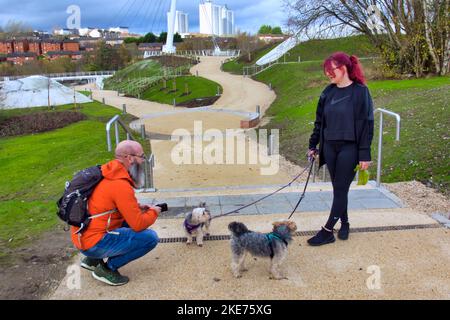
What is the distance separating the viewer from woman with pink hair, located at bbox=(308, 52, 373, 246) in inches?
158

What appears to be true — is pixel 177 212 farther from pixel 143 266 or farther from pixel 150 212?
pixel 150 212

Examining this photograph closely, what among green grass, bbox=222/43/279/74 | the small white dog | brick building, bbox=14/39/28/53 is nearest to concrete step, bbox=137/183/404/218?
the small white dog

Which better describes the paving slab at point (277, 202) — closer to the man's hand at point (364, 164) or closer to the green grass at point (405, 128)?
the green grass at point (405, 128)

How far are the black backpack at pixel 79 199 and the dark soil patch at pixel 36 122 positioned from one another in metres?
19.7

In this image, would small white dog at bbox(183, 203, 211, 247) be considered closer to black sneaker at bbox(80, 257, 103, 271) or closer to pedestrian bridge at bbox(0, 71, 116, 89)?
black sneaker at bbox(80, 257, 103, 271)

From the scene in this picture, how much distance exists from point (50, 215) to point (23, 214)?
65cm

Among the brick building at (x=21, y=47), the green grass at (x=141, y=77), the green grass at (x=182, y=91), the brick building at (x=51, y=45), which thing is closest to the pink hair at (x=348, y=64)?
the green grass at (x=182, y=91)

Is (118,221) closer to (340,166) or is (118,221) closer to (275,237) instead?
(275,237)

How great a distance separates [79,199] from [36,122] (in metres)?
21.9

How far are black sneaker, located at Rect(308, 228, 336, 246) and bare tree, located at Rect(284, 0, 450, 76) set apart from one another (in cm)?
1897

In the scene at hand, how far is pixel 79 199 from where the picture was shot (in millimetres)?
3342

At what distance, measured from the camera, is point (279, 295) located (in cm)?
354

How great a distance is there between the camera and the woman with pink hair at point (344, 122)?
4.02 m

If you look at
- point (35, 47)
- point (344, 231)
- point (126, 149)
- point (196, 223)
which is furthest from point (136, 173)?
point (35, 47)
